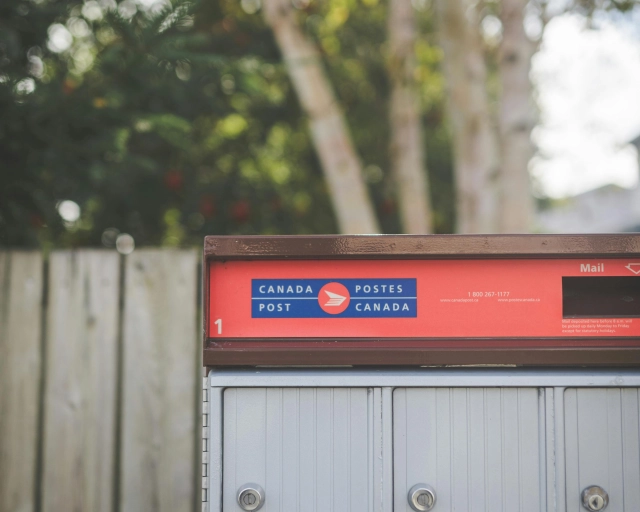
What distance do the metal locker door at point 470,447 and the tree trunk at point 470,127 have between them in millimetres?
2400

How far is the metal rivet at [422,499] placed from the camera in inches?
58.0

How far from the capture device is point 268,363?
58.8 inches

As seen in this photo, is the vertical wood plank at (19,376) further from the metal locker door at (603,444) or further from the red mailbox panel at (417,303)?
the metal locker door at (603,444)

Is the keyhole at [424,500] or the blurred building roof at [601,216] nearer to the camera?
the keyhole at [424,500]

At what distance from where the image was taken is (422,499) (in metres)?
1.48

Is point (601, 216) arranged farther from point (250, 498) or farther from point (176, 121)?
point (250, 498)

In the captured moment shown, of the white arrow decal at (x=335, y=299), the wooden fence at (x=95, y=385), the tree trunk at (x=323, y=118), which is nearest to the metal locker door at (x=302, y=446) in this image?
the white arrow decal at (x=335, y=299)

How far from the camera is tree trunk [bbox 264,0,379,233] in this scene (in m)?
3.62

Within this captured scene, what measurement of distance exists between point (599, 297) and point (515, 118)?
6.60ft

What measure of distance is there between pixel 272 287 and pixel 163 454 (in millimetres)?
1730

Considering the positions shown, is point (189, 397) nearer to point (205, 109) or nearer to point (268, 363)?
point (268, 363)

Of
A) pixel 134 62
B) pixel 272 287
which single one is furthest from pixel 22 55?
pixel 272 287

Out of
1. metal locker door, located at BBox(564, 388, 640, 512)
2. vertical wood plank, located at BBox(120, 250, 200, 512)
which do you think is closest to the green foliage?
vertical wood plank, located at BBox(120, 250, 200, 512)

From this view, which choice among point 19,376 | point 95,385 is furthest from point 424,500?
point 19,376
